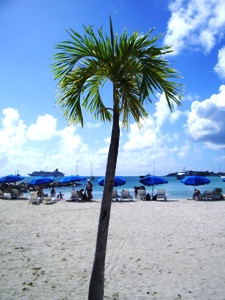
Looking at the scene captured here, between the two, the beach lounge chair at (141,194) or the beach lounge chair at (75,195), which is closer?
the beach lounge chair at (75,195)

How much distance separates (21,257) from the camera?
715 cm

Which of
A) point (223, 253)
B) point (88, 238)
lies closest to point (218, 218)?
point (223, 253)

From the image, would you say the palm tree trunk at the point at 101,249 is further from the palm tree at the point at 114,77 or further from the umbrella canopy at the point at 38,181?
the umbrella canopy at the point at 38,181

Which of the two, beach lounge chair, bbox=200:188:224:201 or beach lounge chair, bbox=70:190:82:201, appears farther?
beach lounge chair, bbox=200:188:224:201

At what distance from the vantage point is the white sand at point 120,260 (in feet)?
17.2

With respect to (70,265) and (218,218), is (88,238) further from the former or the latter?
(218,218)

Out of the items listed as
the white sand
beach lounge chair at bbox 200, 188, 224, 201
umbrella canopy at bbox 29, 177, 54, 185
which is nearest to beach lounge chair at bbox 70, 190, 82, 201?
umbrella canopy at bbox 29, 177, 54, 185

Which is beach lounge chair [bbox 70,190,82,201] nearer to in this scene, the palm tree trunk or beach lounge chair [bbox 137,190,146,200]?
beach lounge chair [bbox 137,190,146,200]

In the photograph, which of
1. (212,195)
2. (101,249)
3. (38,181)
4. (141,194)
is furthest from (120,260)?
(38,181)

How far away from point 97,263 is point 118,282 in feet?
6.35

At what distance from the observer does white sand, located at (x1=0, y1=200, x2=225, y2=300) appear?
17.2 ft

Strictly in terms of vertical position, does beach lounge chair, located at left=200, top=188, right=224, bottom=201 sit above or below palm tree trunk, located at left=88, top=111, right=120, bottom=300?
above

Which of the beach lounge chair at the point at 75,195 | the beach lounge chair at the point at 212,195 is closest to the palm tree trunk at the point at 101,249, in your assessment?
the beach lounge chair at the point at 75,195

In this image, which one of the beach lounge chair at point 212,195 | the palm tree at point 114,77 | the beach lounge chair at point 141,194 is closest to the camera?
the palm tree at point 114,77
